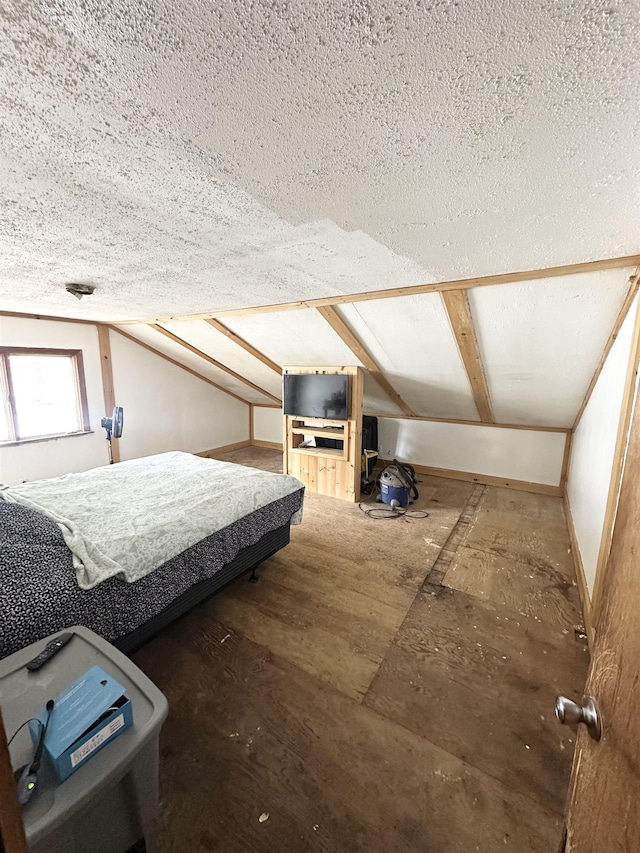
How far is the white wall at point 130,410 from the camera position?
3665 mm

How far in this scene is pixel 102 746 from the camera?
833 mm

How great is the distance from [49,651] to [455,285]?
2571 millimetres

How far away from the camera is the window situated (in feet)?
11.6

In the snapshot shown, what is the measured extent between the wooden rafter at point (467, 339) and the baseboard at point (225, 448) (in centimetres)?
416

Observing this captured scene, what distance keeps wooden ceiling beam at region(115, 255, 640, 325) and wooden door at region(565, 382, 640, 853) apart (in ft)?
4.55

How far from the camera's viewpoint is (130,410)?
4.66m

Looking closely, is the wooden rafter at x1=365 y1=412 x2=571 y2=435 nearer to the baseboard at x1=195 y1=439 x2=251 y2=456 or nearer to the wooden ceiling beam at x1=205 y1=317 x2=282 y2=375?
→ the wooden ceiling beam at x1=205 y1=317 x2=282 y2=375

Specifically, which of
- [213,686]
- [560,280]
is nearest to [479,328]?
[560,280]

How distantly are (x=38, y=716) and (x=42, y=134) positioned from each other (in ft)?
5.02

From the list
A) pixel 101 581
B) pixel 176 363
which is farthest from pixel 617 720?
pixel 176 363

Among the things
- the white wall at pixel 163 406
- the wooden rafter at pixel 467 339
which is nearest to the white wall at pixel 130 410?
the white wall at pixel 163 406

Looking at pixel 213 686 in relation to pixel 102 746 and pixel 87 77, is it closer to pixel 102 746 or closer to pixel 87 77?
pixel 102 746

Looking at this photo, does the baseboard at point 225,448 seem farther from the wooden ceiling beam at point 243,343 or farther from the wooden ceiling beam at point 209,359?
the wooden ceiling beam at point 243,343

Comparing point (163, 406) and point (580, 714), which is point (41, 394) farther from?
point (580, 714)
